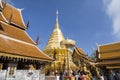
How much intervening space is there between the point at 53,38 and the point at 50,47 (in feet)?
8.88

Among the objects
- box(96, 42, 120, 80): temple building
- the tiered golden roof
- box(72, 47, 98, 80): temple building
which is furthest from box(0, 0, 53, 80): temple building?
box(72, 47, 98, 80): temple building

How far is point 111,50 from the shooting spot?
18.7m

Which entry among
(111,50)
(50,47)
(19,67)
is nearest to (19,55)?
(19,67)

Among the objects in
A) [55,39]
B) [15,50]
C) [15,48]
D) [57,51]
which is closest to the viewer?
[15,50]

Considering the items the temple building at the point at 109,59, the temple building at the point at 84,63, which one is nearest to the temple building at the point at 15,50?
the temple building at the point at 109,59

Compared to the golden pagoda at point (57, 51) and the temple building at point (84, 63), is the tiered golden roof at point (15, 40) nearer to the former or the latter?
the temple building at point (84, 63)

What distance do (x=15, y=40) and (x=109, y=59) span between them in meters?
9.85

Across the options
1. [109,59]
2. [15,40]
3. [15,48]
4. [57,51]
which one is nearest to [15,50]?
[15,48]

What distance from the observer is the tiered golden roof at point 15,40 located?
11219 millimetres

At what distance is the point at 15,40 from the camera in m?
13.6

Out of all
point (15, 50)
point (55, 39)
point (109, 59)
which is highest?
point (55, 39)

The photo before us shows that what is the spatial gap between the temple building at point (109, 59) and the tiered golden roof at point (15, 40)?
5914 mm

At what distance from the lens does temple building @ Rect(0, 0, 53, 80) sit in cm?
1118

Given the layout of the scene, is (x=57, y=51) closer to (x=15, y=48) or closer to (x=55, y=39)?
(x=55, y=39)
